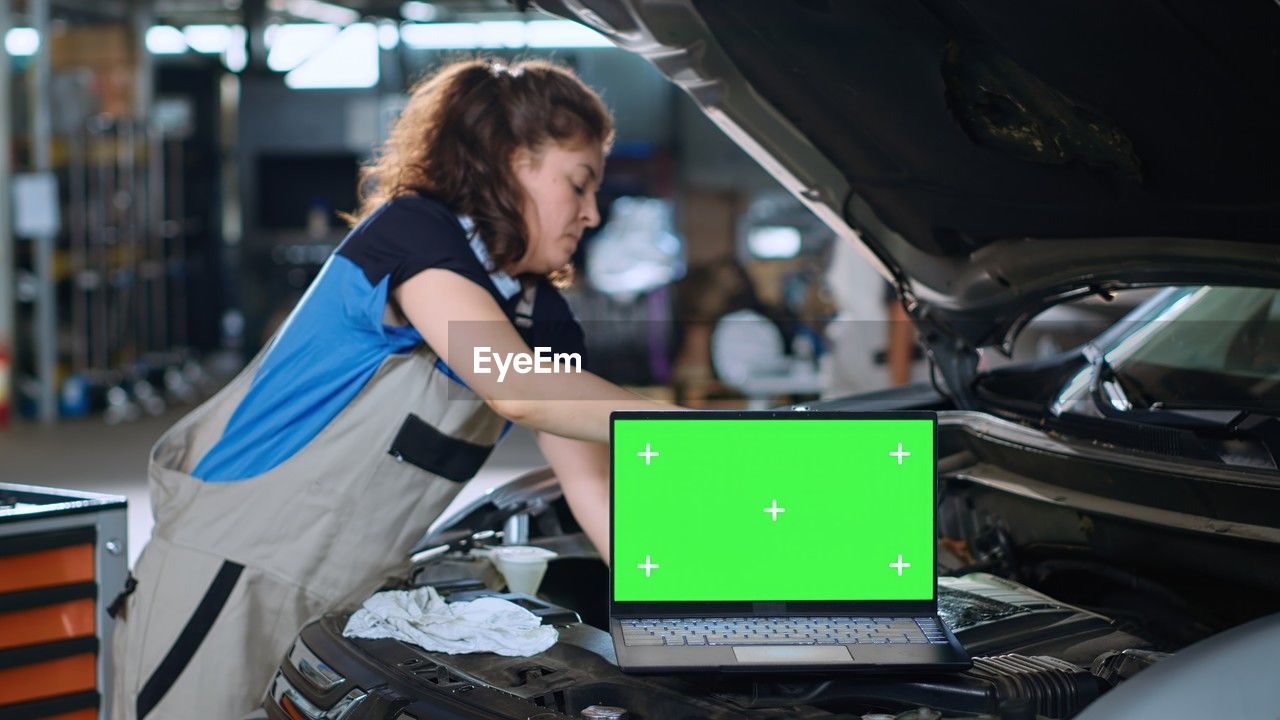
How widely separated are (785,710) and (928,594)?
0.24 m

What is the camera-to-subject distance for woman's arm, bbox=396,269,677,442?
1.62m

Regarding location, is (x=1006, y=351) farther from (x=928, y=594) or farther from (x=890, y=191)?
(x=928, y=594)

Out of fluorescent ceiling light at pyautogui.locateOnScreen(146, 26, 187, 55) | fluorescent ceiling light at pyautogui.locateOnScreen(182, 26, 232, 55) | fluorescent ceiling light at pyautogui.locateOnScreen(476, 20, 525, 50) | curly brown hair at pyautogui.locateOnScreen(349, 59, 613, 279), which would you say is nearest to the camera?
curly brown hair at pyautogui.locateOnScreen(349, 59, 613, 279)

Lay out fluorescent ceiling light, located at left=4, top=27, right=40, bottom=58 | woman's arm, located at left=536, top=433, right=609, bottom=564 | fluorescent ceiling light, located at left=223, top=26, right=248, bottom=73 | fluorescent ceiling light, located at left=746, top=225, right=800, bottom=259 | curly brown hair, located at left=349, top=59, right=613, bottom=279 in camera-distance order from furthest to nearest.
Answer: fluorescent ceiling light, located at left=223, top=26, right=248, bottom=73 < fluorescent ceiling light, located at left=746, top=225, right=800, bottom=259 < fluorescent ceiling light, located at left=4, top=27, right=40, bottom=58 < woman's arm, located at left=536, top=433, right=609, bottom=564 < curly brown hair, located at left=349, top=59, right=613, bottom=279

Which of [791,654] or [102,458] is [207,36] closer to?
[102,458]

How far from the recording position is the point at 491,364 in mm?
1620

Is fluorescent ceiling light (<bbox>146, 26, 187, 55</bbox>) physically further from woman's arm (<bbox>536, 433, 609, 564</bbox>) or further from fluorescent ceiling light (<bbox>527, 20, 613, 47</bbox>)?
woman's arm (<bbox>536, 433, 609, 564</bbox>)

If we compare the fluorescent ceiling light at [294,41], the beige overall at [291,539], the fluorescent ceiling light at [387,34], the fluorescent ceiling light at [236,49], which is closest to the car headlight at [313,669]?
the beige overall at [291,539]

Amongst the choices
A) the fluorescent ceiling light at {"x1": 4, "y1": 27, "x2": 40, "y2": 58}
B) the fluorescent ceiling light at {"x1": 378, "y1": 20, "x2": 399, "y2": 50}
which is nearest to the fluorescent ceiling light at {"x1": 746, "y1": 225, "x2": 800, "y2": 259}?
the fluorescent ceiling light at {"x1": 378, "y1": 20, "x2": 399, "y2": 50}

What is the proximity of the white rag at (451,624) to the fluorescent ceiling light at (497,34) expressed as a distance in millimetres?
9616

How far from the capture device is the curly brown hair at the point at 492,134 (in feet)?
5.69

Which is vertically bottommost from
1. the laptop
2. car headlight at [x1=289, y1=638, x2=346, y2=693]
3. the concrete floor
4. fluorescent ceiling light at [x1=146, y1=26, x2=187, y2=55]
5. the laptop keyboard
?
the concrete floor

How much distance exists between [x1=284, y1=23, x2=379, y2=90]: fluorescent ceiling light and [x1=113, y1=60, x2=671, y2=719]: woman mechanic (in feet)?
30.8

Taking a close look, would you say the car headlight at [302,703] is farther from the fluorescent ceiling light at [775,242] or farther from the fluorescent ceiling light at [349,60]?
the fluorescent ceiling light at [349,60]
